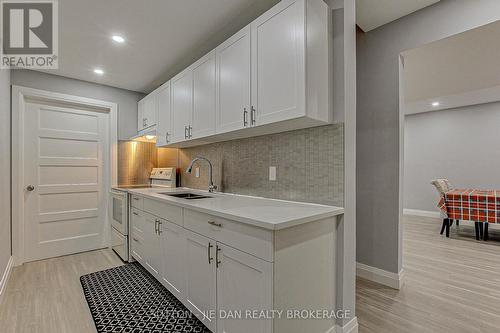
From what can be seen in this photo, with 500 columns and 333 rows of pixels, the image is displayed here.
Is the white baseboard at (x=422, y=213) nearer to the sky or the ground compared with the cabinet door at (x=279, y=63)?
nearer to the ground

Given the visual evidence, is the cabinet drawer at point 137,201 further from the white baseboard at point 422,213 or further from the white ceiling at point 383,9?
the white baseboard at point 422,213

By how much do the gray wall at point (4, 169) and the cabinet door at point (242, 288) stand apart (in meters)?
2.36

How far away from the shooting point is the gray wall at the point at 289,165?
1.69 meters

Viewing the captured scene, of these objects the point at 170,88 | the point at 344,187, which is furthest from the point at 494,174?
the point at 170,88

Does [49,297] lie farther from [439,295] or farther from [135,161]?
[439,295]

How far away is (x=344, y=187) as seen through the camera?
1632 millimetres

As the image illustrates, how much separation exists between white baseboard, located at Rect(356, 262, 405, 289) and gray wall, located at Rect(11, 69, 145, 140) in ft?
12.5

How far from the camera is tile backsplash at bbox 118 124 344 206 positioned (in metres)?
1.70

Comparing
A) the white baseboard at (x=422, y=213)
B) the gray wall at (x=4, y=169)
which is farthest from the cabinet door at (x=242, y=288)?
the white baseboard at (x=422, y=213)

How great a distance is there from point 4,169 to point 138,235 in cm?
156

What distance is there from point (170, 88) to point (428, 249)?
166 inches

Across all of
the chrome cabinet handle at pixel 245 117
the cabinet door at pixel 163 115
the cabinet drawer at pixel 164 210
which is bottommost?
the cabinet drawer at pixel 164 210

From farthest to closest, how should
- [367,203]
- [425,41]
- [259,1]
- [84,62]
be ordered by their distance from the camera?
[84,62]
[367,203]
[425,41]
[259,1]

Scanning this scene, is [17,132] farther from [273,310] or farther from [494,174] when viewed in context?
[494,174]
